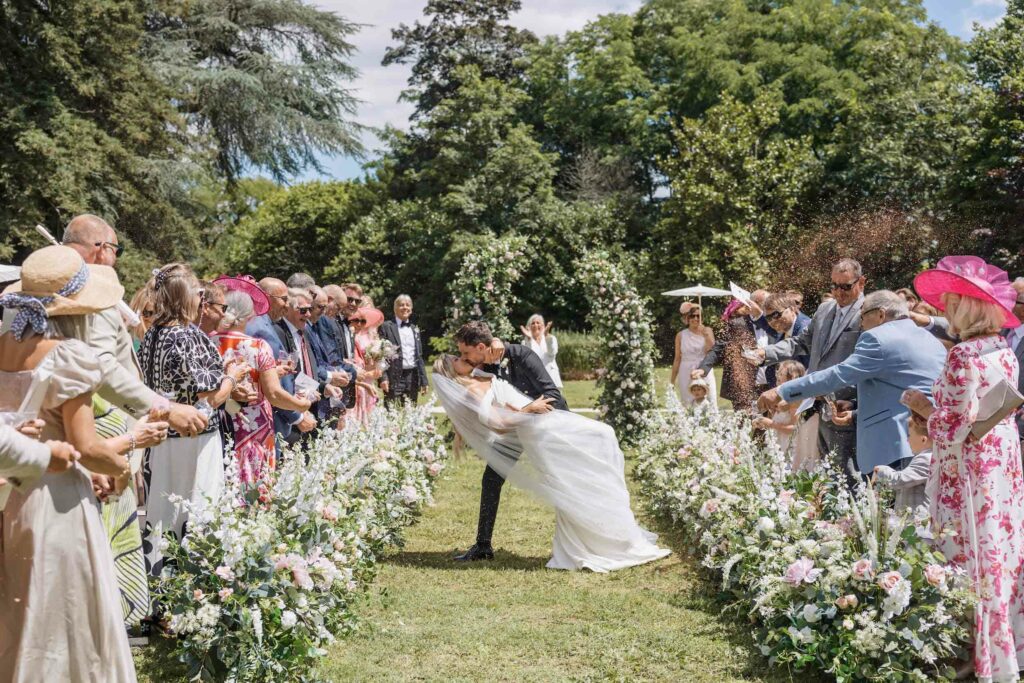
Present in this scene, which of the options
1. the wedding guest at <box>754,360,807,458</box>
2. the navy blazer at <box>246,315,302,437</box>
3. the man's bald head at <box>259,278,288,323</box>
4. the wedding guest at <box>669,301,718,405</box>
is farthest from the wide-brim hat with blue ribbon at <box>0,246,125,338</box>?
the wedding guest at <box>669,301,718,405</box>

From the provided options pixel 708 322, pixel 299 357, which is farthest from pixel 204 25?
pixel 299 357

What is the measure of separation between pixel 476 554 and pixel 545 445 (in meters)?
1.11

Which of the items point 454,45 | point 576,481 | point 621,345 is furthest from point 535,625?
point 454,45

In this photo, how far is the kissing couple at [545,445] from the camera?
24.2 feet

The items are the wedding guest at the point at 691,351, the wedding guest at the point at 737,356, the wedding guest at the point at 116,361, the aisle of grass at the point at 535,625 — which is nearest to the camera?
the wedding guest at the point at 116,361

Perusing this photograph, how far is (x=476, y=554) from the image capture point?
785cm

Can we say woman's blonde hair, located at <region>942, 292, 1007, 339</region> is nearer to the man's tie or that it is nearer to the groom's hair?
the groom's hair

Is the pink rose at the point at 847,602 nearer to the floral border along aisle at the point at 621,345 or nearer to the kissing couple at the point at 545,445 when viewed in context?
the kissing couple at the point at 545,445

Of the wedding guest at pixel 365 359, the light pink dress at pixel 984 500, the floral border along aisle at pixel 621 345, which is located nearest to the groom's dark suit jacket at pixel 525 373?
the light pink dress at pixel 984 500

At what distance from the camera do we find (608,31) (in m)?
39.5

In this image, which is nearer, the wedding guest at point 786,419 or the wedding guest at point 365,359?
the wedding guest at point 786,419

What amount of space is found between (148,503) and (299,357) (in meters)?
2.99

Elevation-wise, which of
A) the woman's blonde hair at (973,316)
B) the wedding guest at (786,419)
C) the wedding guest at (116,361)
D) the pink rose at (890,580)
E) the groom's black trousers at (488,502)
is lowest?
the groom's black trousers at (488,502)

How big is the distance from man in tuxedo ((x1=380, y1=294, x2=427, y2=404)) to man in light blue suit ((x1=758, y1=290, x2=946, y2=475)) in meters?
7.83
